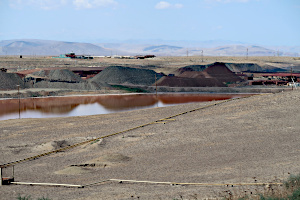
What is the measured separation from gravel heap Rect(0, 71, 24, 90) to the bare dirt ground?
30.3 meters

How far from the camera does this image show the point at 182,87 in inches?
2635

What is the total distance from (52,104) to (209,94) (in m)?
21.8

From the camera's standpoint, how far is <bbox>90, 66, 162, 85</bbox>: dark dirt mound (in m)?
71.0

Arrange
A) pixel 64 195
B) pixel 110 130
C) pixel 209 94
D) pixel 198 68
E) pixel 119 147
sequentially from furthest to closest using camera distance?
pixel 198 68, pixel 209 94, pixel 110 130, pixel 119 147, pixel 64 195

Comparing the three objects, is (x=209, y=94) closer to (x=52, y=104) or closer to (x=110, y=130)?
(x=52, y=104)

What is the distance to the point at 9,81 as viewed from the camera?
209ft

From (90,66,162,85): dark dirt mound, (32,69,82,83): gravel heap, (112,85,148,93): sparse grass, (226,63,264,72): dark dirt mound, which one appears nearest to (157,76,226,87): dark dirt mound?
(90,66,162,85): dark dirt mound

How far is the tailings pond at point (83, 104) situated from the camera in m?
43.7

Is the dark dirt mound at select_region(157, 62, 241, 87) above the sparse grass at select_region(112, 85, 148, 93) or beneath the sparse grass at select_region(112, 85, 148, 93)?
above

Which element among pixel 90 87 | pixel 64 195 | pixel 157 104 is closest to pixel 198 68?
pixel 90 87

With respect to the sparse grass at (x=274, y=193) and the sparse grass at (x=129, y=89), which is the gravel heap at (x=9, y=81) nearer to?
the sparse grass at (x=129, y=89)

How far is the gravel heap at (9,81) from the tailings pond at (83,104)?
7.37m

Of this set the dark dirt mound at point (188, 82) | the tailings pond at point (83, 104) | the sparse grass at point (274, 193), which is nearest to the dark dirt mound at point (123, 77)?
the dark dirt mound at point (188, 82)

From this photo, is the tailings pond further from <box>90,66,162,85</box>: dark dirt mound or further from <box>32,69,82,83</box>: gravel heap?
<box>32,69,82,83</box>: gravel heap
